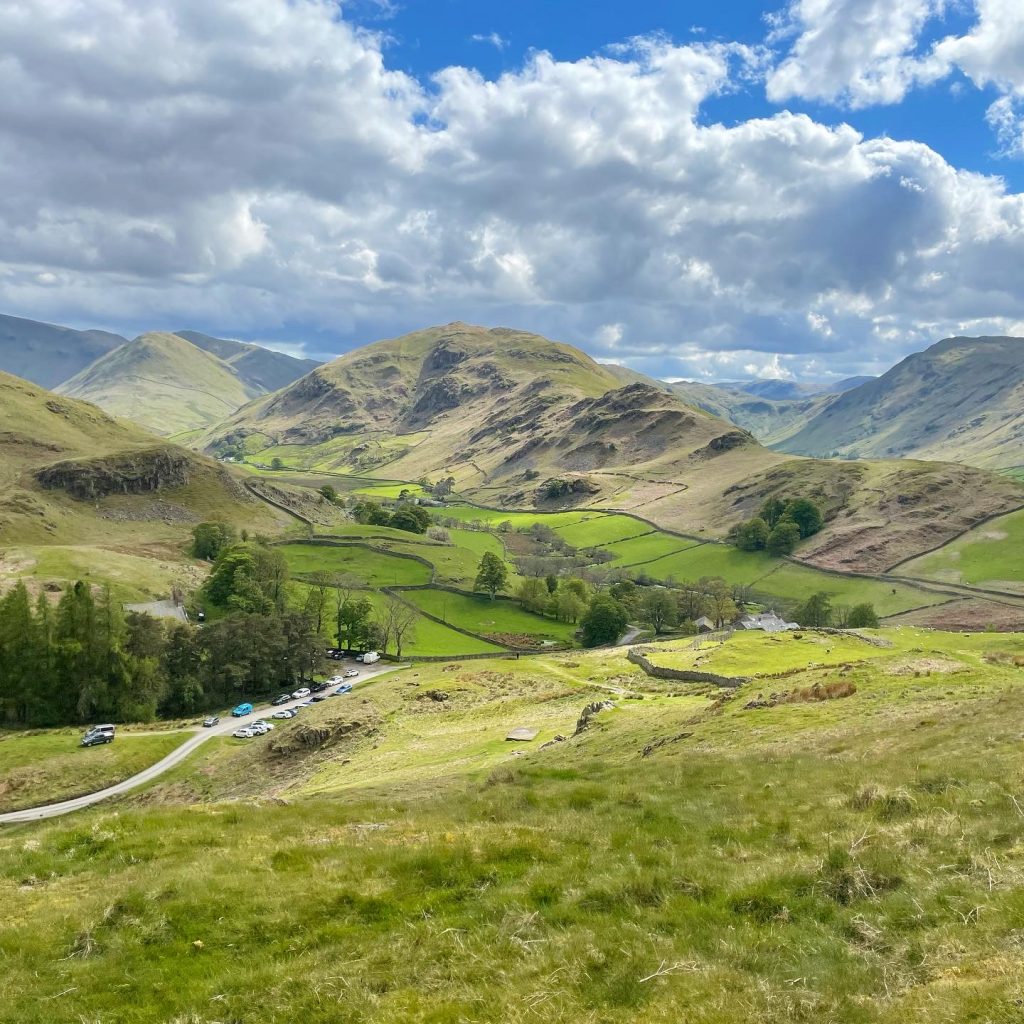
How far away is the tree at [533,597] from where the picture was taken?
5487 inches

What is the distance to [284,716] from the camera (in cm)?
7838

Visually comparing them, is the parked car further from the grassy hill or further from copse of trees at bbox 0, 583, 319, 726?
the grassy hill

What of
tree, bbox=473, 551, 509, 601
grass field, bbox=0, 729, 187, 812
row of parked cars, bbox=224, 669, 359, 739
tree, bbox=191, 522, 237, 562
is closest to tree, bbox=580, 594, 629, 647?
tree, bbox=473, 551, 509, 601

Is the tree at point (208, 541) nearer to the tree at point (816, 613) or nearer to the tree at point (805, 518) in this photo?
the tree at point (816, 613)

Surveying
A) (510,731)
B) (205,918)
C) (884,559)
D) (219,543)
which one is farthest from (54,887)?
(884,559)

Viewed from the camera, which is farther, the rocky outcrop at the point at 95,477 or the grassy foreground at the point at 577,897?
the rocky outcrop at the point at 95,477

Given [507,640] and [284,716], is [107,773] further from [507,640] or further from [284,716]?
[507,640]

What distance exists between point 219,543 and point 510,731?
13013cm

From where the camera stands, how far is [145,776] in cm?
6062

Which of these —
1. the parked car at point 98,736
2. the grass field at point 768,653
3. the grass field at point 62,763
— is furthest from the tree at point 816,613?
the parked car at point 98,736

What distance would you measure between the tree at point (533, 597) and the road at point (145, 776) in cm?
6193

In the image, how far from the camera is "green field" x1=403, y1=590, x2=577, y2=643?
126750 mm

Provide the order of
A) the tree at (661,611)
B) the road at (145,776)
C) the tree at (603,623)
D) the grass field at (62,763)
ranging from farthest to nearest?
1. the tree at (661,611)
2. the tree at (603,623)
3. the grass field at (62,763)
4. the road at (145,776)

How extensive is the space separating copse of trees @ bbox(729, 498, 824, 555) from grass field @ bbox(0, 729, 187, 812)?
165775mm
